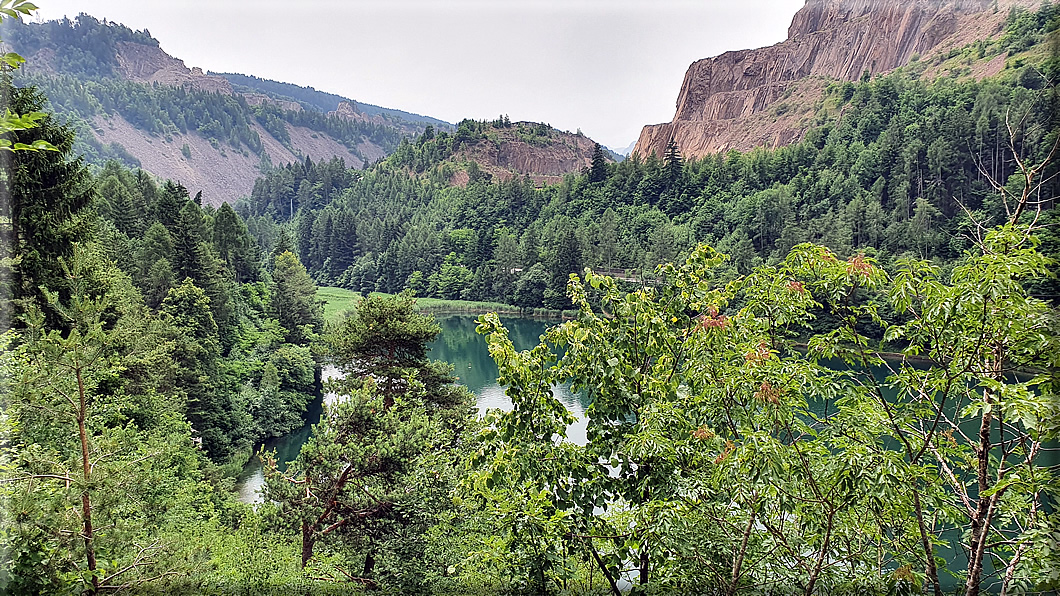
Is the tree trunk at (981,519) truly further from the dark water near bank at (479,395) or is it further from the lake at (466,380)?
the lake at (466,380)

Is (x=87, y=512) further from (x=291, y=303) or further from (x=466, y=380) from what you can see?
(x=466, y=380)

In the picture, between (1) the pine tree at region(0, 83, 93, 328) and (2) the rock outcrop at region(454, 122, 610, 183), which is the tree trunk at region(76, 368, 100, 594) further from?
(2) the rock outcrop at region(454, 122, 610, 183)

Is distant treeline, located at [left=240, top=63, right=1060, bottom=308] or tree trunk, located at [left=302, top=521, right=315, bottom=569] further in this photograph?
distant treeline, located at [left=240, top=63, right=1060, bottom=308]

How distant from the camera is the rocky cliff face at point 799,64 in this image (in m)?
57.0

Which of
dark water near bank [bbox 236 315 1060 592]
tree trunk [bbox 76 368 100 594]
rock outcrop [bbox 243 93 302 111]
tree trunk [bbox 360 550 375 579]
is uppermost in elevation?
rock outcrop [bbox 243 93 302 111]

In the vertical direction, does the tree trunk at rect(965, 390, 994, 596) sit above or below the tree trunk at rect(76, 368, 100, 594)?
above

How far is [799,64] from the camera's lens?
67.3 meters

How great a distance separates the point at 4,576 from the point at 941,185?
45.1 meters

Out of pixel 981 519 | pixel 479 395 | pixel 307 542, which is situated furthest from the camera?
pixel 479 395

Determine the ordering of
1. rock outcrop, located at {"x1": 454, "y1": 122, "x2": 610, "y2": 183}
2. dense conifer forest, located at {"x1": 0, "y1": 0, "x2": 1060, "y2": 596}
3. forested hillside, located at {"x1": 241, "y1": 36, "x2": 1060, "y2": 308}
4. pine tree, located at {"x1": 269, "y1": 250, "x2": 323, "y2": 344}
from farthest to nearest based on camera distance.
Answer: rock outcrop, located at {"x1": 454, "y1": 122, "x2": 610, "y2": 183} → forested hillside, located at {"x1": 241, "y1": 36, "x2": 1060, "y2": 308} → pine tree, located at {"x1": 269, "y1": 250, "x2": 323, "y2": 344} → dense conifer forest, located at {"x1": 0, "y1": 0, "x2": 1060, "y2": 596}

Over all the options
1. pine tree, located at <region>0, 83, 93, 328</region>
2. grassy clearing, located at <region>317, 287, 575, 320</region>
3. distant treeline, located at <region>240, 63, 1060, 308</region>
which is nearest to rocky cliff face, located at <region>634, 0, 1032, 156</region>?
distant treeline, located at <region>240, 63, 1060, 308</region>

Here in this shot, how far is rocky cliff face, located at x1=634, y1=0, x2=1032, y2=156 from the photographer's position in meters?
57.0

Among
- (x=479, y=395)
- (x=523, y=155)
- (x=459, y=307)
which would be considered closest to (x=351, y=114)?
(x=523, y=155)

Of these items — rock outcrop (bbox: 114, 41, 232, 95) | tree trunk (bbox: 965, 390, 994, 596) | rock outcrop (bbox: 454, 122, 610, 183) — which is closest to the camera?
tree trunk (bbox: 965, 390, 994, 596)
